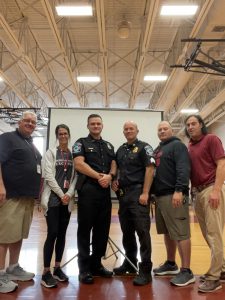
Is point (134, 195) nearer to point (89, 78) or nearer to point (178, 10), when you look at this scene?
point (178, 10)

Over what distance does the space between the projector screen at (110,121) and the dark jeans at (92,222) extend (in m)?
1.66

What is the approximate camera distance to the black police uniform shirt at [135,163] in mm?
3020

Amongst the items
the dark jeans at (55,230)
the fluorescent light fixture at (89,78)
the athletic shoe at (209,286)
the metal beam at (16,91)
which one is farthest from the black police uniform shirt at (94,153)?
the fluorescent light fixture at (89,78)

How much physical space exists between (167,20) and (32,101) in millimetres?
7052

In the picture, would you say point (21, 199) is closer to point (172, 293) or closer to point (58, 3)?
point (172, 293)

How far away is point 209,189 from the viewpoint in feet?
9.39

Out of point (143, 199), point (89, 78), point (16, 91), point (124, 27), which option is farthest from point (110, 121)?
point (16, 91)

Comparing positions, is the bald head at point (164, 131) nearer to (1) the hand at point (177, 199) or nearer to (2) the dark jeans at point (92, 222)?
(1) the hand at point (177, 199)

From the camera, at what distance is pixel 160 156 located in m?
3.10

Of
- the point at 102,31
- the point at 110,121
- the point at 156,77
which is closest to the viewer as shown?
the point at 110,121

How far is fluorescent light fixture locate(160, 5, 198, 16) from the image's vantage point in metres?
5.36

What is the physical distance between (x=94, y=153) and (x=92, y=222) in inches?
26.6

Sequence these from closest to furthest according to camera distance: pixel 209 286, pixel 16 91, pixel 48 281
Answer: pixel 209 286
pixel 48 281
pixel 16 91

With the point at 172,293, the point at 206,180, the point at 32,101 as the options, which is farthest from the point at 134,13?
the point at 32,101
